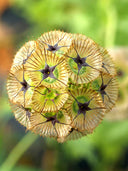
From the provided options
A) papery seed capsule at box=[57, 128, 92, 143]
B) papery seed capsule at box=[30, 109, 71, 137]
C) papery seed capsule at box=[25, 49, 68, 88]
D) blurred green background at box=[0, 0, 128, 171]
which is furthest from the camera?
blurred green background at box=[0, 0, 128, 171]

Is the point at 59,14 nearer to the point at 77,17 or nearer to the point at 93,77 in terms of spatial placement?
the point at 77,17

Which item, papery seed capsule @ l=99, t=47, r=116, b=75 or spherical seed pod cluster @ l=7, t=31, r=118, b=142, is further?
papery seed capsule @ l=99, t=47, r=116, b=75

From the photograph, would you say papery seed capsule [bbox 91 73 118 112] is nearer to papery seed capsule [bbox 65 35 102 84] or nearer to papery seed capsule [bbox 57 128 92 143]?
papery seed capsule [bbox 65 35 102 84]

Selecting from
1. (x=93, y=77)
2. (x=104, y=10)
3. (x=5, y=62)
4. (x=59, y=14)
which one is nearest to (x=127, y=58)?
(x=104, y=10)

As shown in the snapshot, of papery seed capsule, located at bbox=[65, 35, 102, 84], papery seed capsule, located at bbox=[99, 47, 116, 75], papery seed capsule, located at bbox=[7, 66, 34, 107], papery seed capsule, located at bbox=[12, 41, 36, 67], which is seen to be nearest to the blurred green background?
papery seed capsule, located at bbox=[99, 47, 116, 75]

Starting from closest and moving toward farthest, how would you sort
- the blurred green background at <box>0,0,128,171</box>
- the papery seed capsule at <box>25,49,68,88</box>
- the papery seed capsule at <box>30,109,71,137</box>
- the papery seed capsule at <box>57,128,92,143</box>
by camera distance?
1. the papery seed capsule at <box>25,49,68,88</box>
2. the papery seed capsule at <box>30,109,71,137</box>
3. the papery seed capsule at <box>57,128,92,143</box>
4. the blurred green background at <box>0,0,128,171</box>

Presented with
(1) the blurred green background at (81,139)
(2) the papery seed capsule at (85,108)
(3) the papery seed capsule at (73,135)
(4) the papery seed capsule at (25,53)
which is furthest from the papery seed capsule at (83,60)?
(1) the blurred green background at (81,139)

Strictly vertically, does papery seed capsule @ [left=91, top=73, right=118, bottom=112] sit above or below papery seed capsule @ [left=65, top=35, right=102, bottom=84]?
below

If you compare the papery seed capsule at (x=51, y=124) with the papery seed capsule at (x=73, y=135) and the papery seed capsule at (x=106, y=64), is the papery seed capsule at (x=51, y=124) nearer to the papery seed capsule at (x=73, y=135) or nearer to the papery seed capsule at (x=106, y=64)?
the papery seed capsule at (x=73, y=135)
